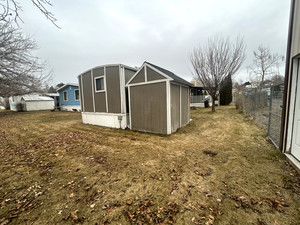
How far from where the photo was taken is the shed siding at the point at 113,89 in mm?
7271

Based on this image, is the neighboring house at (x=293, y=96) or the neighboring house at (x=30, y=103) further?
the neighboring house at (x=30, y=103)

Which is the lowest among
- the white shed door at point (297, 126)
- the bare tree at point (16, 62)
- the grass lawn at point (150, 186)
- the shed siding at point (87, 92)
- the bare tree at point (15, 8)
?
the grass lawn at point (150, 186)

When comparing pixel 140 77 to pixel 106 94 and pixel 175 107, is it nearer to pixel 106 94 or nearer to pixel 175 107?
pixel 175 107

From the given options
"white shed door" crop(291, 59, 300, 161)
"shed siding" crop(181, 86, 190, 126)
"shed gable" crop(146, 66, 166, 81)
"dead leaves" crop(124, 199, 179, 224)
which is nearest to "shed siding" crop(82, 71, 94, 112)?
"shed gable" crop(146, 66, 166, 81)

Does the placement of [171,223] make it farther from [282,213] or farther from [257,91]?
[257,91]

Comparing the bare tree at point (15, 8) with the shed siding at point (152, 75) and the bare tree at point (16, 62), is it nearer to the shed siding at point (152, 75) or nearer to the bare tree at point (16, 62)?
the shed siding at point (152, 75)

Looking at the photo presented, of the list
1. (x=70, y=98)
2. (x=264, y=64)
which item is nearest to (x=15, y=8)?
(x=70, y=98)

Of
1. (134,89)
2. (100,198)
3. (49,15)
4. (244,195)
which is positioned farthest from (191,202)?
(134,89)

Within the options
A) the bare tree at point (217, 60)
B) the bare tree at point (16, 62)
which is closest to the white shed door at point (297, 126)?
the bare tree at point (217, 60)

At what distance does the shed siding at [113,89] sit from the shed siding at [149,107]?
99 cm

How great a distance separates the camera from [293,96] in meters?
3.14

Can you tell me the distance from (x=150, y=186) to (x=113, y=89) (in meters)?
6.16

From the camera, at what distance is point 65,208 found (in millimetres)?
1991

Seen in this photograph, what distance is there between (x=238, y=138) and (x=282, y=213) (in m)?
3.91
